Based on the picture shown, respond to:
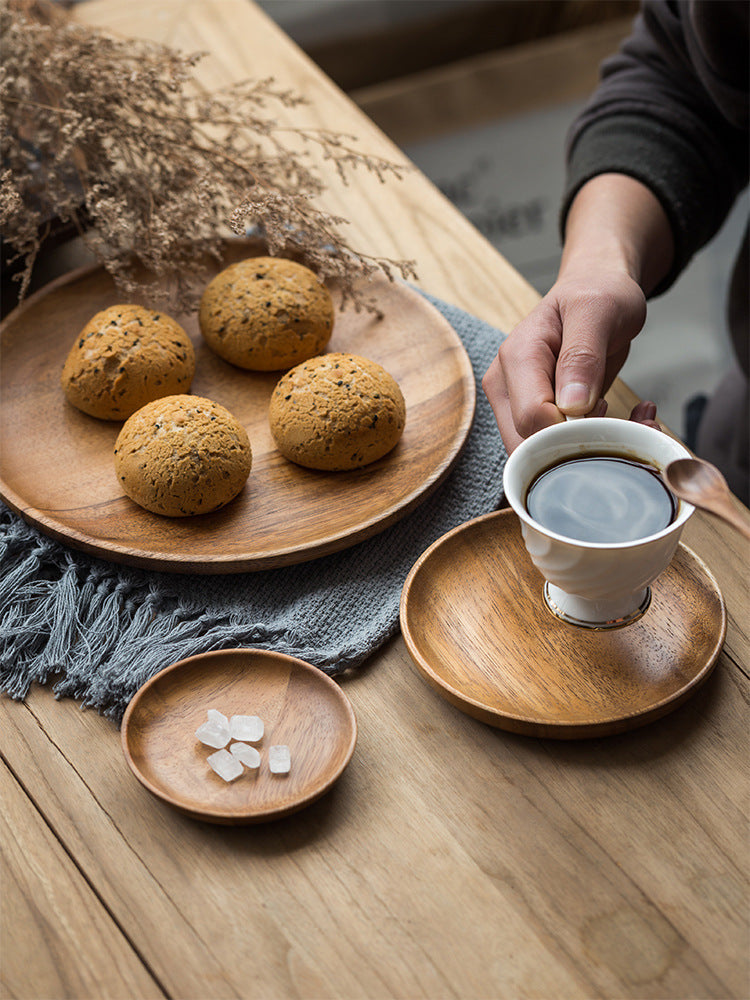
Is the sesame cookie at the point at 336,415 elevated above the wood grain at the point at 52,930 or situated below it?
above

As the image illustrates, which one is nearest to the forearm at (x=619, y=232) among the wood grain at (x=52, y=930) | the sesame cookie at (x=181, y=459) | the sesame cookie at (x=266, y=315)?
the sesame cookie at (x=266, y=315)

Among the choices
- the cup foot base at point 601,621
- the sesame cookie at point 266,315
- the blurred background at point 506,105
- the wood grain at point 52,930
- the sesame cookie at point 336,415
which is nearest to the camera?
the wood grain at point 52,930

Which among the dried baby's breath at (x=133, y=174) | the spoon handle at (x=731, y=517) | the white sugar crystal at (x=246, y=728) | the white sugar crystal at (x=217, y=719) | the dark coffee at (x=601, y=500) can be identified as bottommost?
the white sugar crystal at (x=246, y=728)

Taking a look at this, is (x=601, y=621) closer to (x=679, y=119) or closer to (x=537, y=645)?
(x=537, y=645)

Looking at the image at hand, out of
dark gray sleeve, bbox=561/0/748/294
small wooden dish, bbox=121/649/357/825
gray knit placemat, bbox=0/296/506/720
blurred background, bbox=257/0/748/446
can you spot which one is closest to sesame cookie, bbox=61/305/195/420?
gray knit placemat, bbox=0/296/506/720

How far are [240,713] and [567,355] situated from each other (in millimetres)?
405

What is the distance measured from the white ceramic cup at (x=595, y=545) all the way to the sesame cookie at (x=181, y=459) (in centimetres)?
28

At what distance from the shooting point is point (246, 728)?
0.67 meters

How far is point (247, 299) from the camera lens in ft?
3.11

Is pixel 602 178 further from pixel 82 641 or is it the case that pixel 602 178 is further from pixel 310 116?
pixel 82 641

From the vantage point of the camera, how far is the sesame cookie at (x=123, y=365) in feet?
2.91

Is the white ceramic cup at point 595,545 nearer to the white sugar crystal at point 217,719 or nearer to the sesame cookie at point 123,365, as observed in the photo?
the white sugar crystal at point 217,719

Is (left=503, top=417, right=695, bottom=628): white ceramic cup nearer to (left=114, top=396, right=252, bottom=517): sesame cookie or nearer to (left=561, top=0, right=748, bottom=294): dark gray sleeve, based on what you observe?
(left=114, top=396, right=252, bottom=517): sesame cookie

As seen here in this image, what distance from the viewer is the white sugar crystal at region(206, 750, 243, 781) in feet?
2.12
